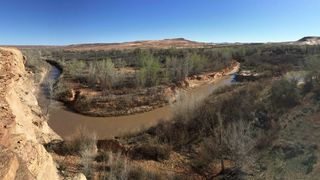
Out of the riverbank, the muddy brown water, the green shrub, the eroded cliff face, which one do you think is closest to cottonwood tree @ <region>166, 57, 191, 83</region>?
the riverbank

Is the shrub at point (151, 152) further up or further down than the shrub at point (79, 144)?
further down

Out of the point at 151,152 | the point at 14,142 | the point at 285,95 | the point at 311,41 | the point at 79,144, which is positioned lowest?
the point at 151,152

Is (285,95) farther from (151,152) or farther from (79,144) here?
(79,144)

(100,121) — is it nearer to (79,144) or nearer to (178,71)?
(79,144)

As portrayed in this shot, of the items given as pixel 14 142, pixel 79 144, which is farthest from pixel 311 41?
pixel 14 142

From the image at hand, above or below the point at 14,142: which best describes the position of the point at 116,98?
below

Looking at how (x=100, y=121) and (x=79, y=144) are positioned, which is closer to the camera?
(x=79, y=144)

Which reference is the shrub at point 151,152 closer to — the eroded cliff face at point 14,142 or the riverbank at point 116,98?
the eroded cliff face at point 14,142

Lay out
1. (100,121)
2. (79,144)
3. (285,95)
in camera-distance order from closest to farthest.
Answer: (79,144) → (285,95) → (100,121)

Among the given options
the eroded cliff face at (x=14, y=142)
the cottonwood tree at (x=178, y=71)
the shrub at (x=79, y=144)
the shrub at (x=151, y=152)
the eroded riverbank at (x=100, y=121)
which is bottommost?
the eroded riverbank at (x=100, y=121)

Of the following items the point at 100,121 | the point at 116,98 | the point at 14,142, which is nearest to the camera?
the point at 14,142

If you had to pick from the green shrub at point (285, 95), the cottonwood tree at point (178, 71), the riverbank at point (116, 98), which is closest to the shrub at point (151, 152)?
the green shrub at point (285, 95)

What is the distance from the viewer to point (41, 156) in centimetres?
714

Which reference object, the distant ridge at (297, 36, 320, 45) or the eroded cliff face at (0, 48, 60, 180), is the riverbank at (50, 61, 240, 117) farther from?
the distant ridge at (297, 36, 320, 45)
